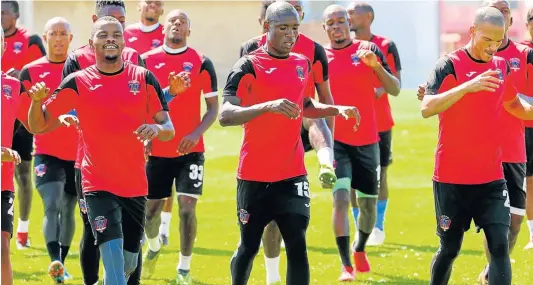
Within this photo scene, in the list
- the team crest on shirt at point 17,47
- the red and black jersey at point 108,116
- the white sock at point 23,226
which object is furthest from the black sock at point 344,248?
the team crest on shirt at point 17,47

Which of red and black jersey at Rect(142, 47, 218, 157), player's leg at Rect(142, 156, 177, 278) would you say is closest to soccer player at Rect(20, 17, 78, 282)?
player's leg at Rect(142, 156, 177, 278)

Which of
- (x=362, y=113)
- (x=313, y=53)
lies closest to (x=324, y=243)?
(x=362, y=113)

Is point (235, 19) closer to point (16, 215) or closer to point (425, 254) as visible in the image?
point (16, 215)

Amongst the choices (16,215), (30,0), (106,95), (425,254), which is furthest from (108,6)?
(30,0)

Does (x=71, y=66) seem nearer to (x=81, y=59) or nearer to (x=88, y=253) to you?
(x=81, y=59)

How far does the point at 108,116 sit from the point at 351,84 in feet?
13.6

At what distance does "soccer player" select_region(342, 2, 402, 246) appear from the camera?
14.1 m

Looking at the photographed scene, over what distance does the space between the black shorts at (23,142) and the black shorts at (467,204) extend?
639 cm

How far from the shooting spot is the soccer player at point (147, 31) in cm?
1402

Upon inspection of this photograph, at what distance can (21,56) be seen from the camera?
49.5ft

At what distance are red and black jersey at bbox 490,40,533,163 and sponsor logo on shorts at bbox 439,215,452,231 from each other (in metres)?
2.03

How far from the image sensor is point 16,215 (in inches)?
711

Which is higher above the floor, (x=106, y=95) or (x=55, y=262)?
(x=106, y=95)

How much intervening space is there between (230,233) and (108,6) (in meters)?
5.82
